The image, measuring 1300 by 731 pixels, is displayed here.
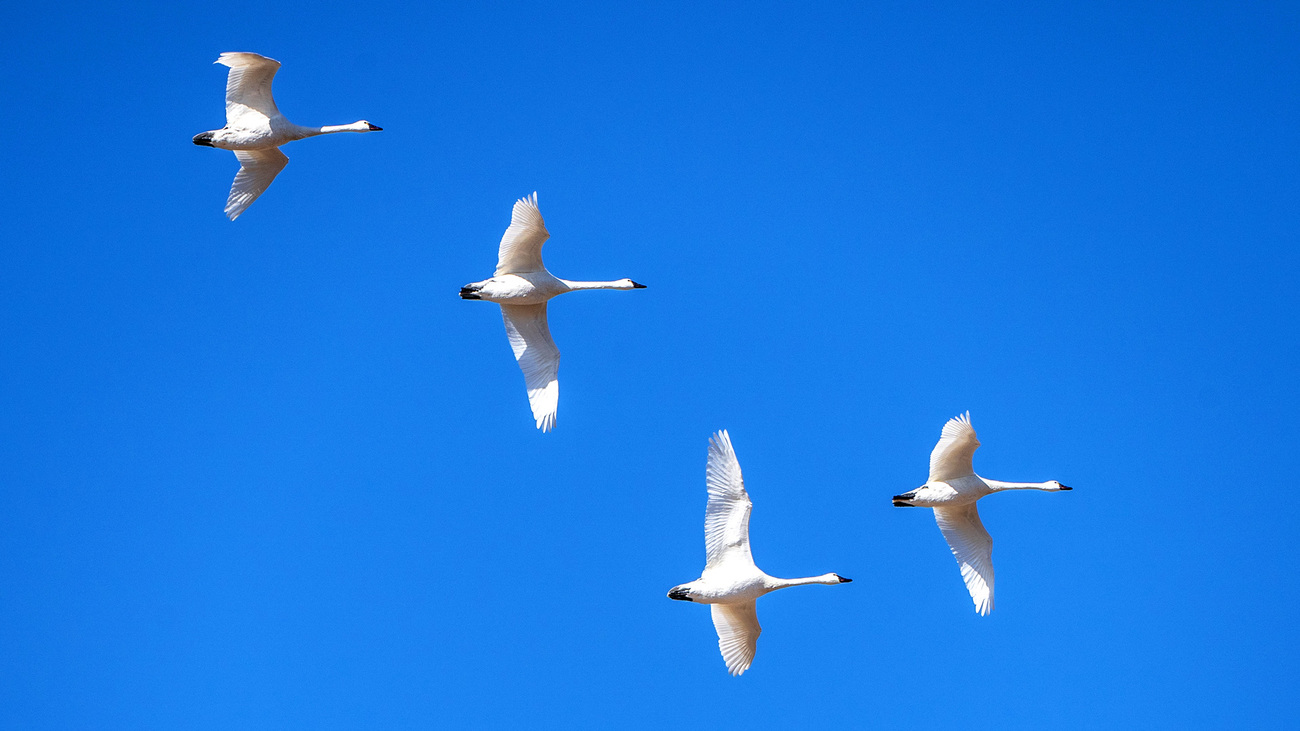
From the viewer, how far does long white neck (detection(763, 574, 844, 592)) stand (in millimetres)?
29609

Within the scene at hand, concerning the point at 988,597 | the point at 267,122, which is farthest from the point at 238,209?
the point at 988,597

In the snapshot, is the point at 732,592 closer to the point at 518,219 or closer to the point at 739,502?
the point at 739,502

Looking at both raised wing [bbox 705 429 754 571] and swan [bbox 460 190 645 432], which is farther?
swan [bbox 460 190 645 432]

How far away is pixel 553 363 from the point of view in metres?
33.2

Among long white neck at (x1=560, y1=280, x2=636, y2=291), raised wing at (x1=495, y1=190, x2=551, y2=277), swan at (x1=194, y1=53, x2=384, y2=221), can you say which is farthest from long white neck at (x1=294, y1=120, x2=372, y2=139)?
long white neck at (x1=560, y1=280, x2=636, y2=291)

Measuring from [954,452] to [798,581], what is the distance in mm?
4411


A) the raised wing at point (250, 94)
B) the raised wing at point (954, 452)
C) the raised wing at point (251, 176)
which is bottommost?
the raised wing at point (954, 452)

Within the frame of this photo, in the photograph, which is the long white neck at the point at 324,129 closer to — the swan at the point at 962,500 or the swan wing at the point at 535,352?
the swan wing at the point at 535,352

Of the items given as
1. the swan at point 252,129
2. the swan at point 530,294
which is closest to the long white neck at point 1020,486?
the swan at point 530,294

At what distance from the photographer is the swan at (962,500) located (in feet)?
102

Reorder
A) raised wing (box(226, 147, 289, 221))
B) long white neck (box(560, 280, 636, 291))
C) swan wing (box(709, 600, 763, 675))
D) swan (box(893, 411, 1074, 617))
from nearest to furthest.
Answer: swan wing (box(709, 600, 763, 675)) < swan (box(893, 411, 1074, 617)) < raised wing (box(226, 147, 289, 221)) < long white neck (box(560, 280, 636, 291))

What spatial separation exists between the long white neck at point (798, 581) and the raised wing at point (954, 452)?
3.08m

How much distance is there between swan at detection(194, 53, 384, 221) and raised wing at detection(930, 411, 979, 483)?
14.1 metres

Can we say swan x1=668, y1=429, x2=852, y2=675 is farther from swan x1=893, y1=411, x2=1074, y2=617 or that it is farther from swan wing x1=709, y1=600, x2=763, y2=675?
swan x1=893, y1=411, x2=1074, y2=617
